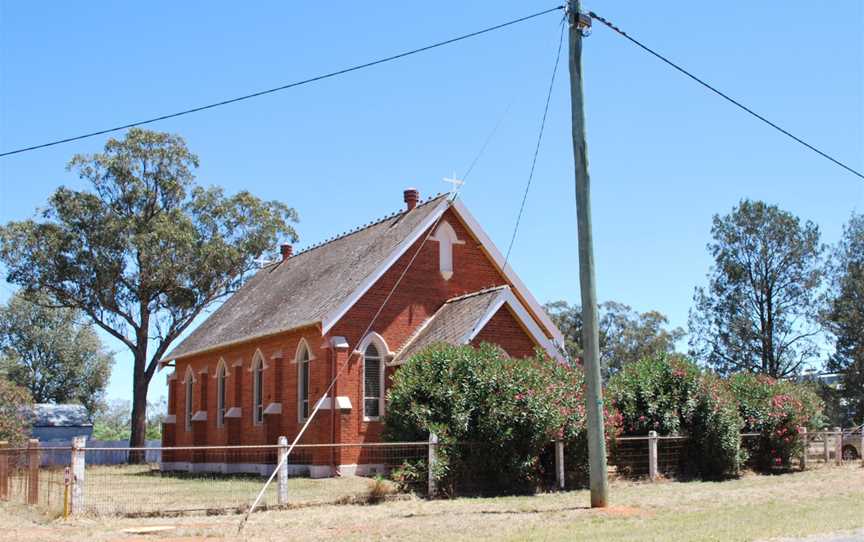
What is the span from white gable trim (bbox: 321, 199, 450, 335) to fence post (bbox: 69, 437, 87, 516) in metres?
10.3

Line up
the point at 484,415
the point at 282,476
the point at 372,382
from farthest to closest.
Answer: the point at 372,382, the point at 484,415, the point at 282,476

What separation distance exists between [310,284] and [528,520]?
17.8 m

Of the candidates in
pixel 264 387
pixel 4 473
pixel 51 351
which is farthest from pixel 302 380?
pixel 51 351

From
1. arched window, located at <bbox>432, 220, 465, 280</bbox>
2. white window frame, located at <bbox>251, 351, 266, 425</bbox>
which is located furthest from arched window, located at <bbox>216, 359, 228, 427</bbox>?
arched window, located at <bbox>432, 220, 465, 280</bbox>

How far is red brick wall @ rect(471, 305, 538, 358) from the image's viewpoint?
85.8 feet

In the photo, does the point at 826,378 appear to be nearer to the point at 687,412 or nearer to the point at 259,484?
the point at 687,412

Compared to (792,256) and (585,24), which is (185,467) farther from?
(792,256)

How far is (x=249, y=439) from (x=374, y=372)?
6.86 metres

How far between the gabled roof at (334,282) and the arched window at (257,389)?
979 millimetres

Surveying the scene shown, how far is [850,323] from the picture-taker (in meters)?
55.6

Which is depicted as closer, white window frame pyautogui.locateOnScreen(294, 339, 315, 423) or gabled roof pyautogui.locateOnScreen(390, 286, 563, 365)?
gabled roof pyautogui.locateOnScreen(390, 286, 563, 365)

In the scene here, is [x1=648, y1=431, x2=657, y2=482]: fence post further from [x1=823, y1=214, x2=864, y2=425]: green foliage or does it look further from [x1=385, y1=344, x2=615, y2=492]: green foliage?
[x1=823, y1=214, x2=864, y2=425]: green foliage

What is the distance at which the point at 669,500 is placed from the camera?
19.1 metres

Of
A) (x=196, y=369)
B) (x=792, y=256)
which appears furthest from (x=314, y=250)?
(x=792, y=256)
